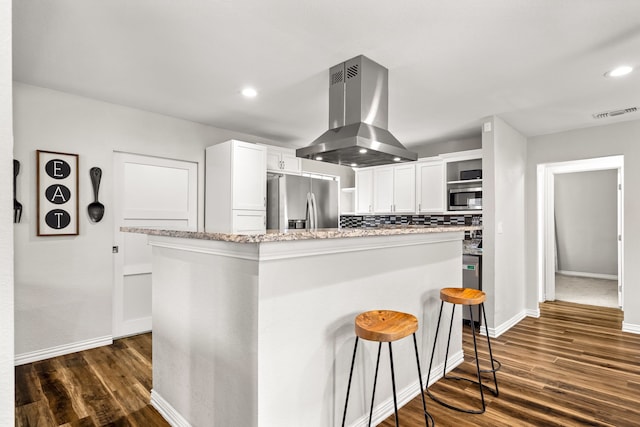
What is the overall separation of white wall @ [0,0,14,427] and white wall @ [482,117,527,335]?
4.01 m

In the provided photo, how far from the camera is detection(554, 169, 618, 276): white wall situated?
22.0ft

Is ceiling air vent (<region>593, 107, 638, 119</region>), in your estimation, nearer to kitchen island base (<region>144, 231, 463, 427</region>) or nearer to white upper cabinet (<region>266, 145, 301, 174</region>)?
kitchen island base (<region>144, 231, 463, 427</region>)

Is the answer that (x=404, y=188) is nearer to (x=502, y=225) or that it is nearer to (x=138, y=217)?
(x=502, y=225)

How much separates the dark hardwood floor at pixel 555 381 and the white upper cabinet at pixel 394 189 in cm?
212

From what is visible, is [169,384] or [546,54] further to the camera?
[546,54]

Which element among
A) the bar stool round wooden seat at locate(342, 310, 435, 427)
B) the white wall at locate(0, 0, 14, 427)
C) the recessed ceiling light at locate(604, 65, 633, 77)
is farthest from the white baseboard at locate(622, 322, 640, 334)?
the white wall at locate(0, 0, 14, 427)

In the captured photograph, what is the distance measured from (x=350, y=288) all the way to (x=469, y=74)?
2045 mm

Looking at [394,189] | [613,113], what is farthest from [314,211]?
[613,113]

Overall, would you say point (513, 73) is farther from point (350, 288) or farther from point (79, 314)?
point (79, 314)

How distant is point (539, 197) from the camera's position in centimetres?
461

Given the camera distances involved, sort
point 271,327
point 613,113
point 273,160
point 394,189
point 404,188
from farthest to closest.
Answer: point 394,189
point 404,188
point 273,160
point 613,113
point 271,327

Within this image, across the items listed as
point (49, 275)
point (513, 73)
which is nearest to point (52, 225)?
A: point (49, 275)

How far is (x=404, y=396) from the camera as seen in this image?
234 centimetres

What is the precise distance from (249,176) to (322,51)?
202cm
